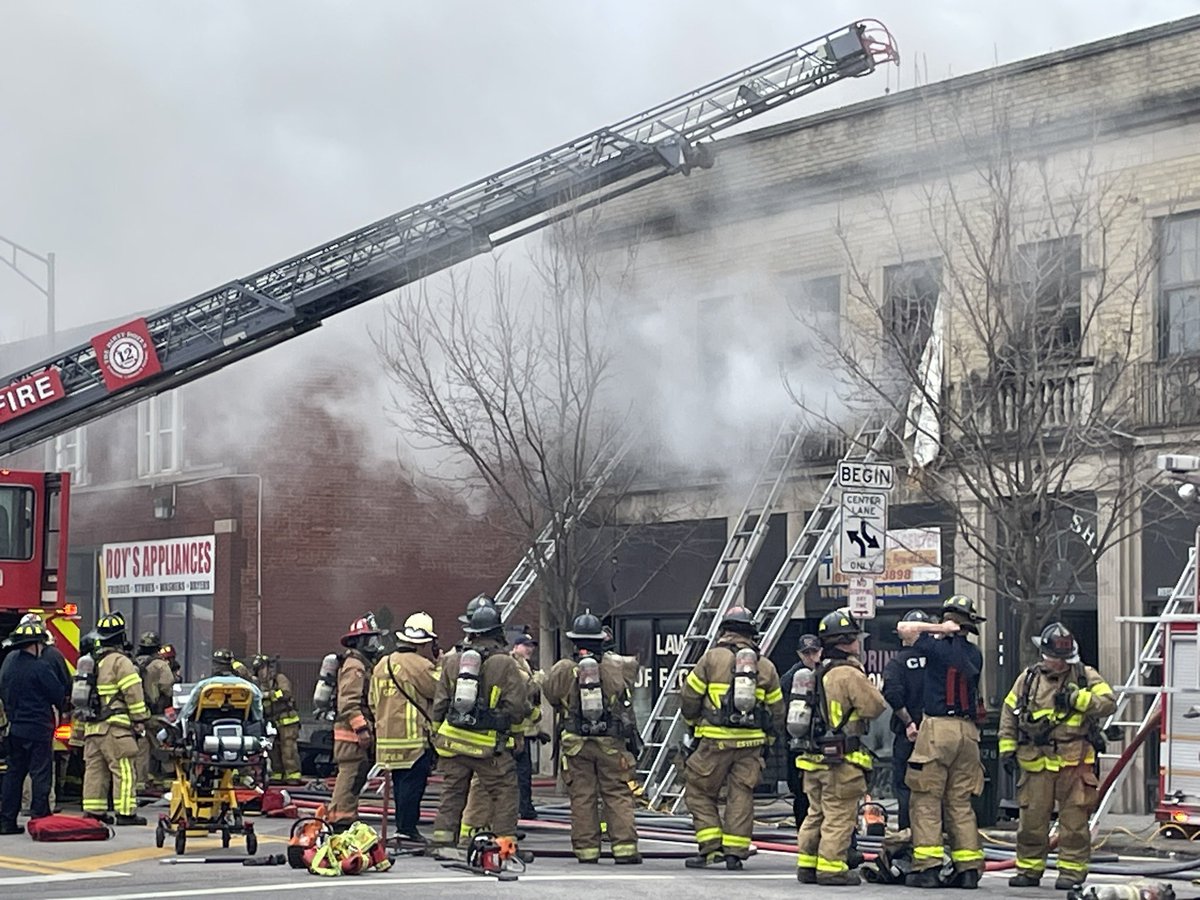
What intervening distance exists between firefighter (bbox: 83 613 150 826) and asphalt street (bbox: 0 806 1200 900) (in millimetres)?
1526

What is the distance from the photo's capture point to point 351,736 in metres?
14.0

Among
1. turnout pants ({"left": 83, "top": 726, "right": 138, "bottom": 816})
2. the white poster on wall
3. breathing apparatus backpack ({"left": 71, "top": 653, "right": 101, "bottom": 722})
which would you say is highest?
the white poster on wall

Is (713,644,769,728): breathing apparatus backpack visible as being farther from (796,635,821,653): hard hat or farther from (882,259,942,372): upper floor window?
(882,259,942,372): upper floor window

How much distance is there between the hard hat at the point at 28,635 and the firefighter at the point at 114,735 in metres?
0.66

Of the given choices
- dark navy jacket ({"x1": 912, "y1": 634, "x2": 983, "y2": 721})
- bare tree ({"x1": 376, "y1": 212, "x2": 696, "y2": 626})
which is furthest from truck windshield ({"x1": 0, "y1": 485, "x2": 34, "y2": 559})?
dark navy jacket ({"x1": 912, "y1": 634, "x2": 983, "y2": 721})

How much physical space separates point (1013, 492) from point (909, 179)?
17.1 feet

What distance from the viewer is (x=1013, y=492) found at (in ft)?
49.6

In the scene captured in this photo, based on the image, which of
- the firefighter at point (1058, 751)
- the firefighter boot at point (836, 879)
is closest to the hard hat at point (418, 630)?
the firefighter boot at point (836, 879)

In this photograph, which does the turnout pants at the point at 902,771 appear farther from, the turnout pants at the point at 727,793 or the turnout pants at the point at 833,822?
the turnout pants at the point at 727,793

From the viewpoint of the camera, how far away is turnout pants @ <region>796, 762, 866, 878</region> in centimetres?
1159

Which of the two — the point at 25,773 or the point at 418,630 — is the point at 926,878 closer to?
the point at 418,630

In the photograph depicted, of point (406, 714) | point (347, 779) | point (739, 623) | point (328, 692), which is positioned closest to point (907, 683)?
point (739, 623)

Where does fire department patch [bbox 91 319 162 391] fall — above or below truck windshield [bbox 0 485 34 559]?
above

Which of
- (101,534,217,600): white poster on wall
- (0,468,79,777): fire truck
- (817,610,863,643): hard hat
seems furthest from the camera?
(101,534,217,600): white poster on wall
